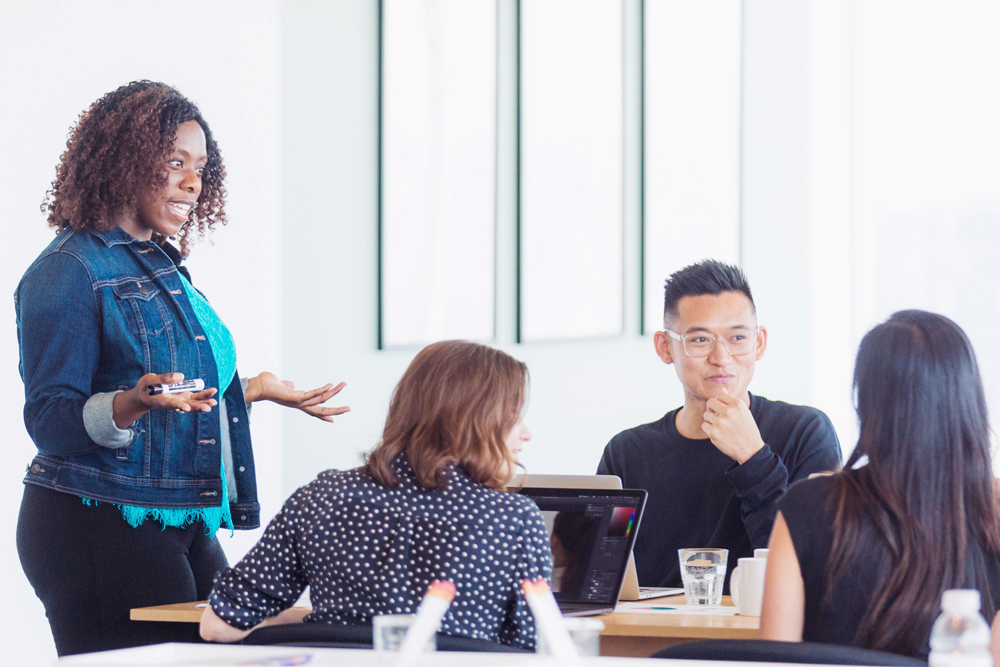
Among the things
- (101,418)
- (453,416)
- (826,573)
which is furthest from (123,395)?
(826,573)

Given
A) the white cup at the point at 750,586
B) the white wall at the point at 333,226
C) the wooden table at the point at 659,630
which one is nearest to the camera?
the wooden table at the point at 659,630

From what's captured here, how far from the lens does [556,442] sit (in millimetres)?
3791

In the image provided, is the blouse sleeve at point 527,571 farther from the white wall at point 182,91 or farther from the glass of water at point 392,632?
the white wall at point 182,91

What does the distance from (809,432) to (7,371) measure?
2.22 meters

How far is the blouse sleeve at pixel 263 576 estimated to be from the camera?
161cm

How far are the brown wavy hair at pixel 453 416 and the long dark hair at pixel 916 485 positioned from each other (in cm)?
51

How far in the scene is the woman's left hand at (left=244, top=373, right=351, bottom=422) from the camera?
2.33 meters

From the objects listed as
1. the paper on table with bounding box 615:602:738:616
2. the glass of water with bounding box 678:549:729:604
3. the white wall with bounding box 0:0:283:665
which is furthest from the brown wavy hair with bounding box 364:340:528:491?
the white wall with bounding box 0:0:283:665

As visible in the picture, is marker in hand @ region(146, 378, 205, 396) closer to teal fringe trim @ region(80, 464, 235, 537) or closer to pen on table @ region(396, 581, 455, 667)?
teal fringe trim @ region(80, 464, 235, 537)

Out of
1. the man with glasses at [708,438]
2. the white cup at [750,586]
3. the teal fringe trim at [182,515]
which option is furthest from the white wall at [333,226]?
the white cup at [750,586]

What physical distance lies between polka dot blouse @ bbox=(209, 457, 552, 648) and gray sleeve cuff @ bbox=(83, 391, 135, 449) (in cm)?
43

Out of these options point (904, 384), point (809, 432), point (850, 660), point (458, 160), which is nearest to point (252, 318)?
point (458, 160)

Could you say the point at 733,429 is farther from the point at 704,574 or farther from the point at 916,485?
the point at 916,485

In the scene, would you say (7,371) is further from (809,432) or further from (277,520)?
(809,432)
